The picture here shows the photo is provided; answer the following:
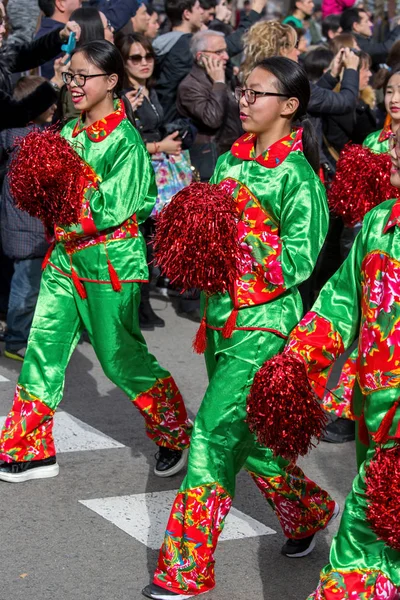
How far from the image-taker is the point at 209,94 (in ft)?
26.6

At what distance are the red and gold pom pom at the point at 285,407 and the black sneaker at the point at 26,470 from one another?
2.09 meters

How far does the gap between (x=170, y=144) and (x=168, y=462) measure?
3.23 metres

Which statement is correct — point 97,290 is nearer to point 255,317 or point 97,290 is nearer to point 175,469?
point 175,469

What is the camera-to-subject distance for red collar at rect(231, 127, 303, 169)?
4047mm

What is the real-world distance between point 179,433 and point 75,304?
79 cm

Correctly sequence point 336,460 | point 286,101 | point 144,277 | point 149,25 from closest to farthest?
point 286,101, point 144,277, point 336,460, point 149,25

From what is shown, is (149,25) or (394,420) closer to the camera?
(394,420)

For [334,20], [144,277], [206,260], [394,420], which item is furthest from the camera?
[334,20]

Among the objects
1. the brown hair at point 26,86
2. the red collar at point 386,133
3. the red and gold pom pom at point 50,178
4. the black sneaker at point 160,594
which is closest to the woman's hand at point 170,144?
the brown hair at point 26,86

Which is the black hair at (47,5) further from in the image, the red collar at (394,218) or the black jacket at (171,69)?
the red collar at (394,218)

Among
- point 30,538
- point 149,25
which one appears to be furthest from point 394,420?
point 149,25

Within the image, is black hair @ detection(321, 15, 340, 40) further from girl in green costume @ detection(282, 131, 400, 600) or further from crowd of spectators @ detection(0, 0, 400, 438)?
girl in green costume @ detection(282, 131, 400, 600)

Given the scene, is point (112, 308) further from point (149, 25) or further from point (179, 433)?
point (149, 25)

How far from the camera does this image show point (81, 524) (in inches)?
181
